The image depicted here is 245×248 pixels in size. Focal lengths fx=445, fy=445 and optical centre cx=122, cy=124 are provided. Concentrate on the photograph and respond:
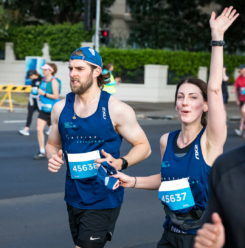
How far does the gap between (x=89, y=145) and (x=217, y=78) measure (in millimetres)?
1238

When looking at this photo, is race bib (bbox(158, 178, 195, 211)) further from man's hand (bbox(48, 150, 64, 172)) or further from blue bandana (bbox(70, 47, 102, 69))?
blue bandana (bbox(70, 47, 102, 69))

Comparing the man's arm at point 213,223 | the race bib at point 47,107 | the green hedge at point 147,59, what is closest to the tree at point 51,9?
the green hedge at point 147,59

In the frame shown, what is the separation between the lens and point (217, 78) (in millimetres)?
2535

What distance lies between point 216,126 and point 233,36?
28.7 meters

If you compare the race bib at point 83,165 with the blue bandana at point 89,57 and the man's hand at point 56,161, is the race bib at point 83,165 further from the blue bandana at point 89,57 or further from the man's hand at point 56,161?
the blue bandana at point 89,57

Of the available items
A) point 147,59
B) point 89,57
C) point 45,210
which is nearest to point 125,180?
point 89,57

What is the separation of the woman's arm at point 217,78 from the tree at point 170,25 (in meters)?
25.8

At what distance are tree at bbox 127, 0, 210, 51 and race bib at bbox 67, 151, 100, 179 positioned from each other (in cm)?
2518

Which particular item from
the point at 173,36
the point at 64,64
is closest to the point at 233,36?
the point at 173,36

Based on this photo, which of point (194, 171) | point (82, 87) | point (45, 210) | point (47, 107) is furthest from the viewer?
point (47, 107)

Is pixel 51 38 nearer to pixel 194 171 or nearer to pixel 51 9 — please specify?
pixel 51 9

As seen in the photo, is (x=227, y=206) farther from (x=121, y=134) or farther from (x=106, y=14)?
(x=106, y=14)

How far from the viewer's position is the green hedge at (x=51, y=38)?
A: 80.8 feet

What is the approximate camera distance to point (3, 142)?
10555mm
